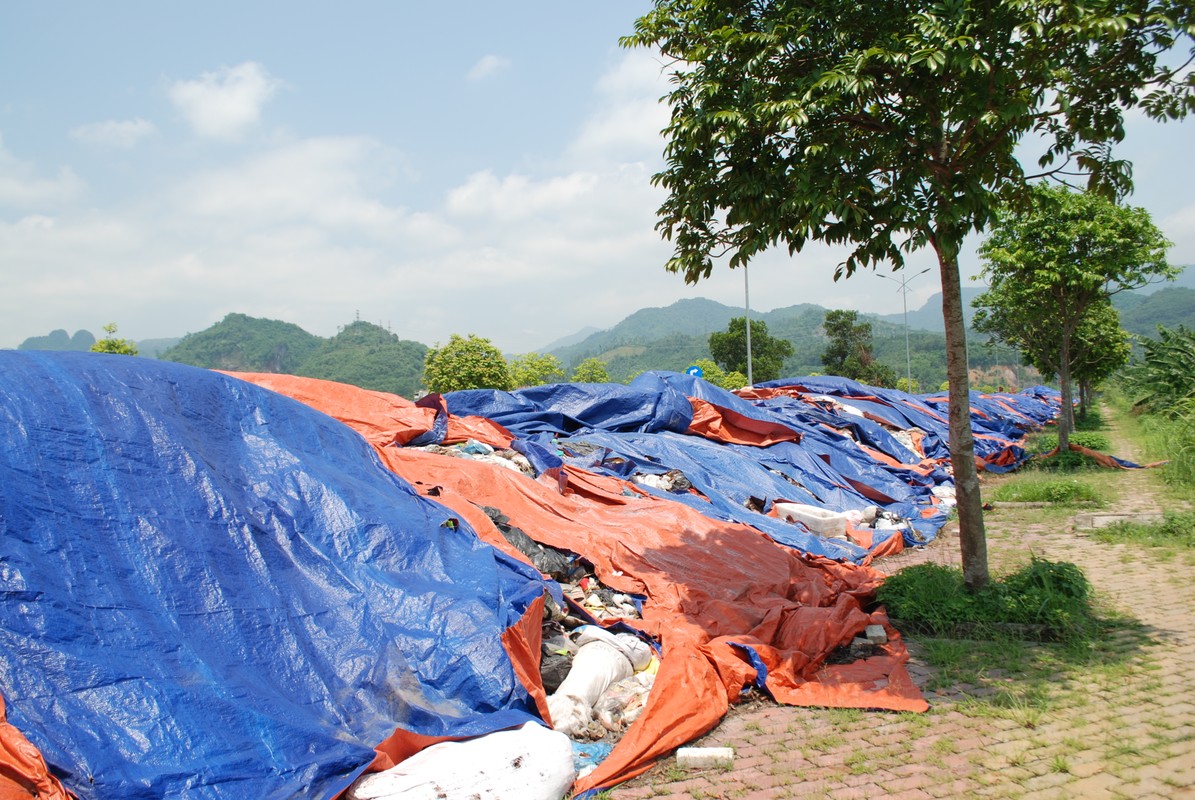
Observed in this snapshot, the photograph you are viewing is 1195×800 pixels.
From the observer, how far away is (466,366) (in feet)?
98.6

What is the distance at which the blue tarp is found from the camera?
327 centimetres

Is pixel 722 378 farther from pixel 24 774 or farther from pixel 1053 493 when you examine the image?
pixel 24 774

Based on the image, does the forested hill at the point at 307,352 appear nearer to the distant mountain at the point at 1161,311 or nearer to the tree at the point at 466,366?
the tree at the point at 466,366

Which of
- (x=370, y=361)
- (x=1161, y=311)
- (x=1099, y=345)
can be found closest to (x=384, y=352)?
(x=370, y=361)

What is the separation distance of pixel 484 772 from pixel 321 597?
158 cm

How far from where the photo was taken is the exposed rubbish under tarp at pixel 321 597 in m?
3.36

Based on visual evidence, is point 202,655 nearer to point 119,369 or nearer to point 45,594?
point 45,594

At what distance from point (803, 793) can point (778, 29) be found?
450cm

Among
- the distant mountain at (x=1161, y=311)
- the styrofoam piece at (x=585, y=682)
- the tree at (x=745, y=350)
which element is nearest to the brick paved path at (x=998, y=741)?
the styrofoam piece at (x=585, y=682)

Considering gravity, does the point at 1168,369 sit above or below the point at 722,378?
below

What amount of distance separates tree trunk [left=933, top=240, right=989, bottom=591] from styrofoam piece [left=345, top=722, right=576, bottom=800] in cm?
369

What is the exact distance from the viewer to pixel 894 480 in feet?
40.1

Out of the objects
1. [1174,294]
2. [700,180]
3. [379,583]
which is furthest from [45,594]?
[1174,294]

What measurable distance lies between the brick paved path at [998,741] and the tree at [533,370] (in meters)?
31.6
